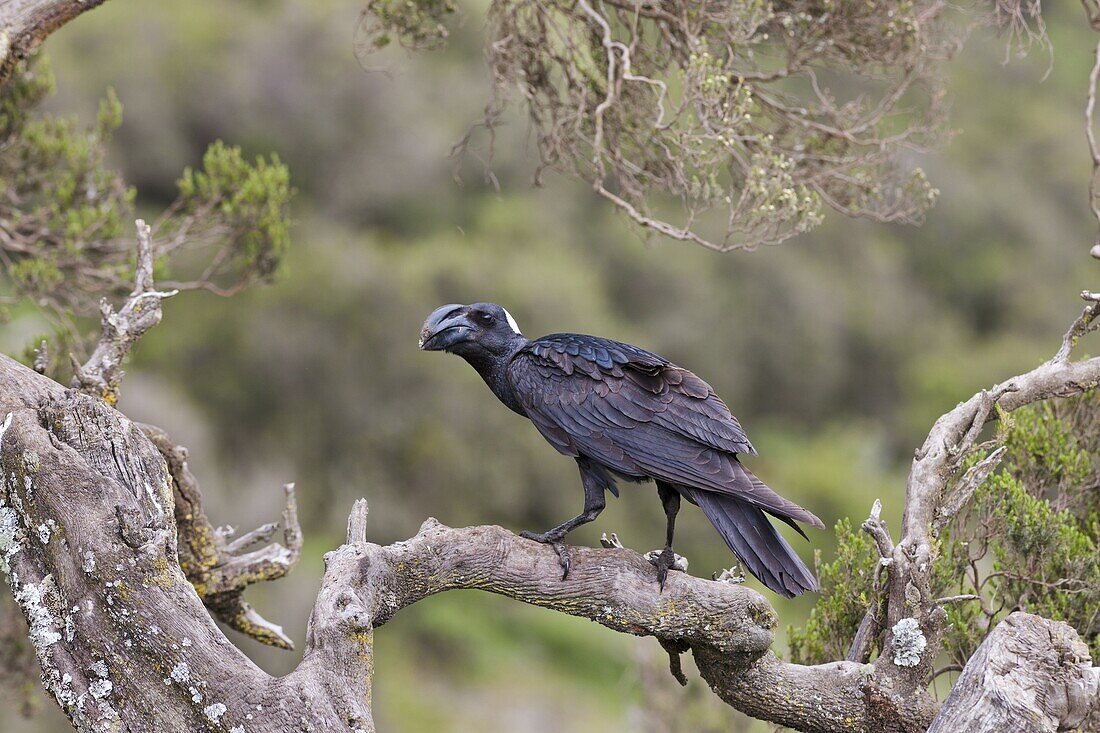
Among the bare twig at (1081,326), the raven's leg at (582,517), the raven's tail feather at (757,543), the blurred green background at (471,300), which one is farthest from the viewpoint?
the blurred green background at (471,300)

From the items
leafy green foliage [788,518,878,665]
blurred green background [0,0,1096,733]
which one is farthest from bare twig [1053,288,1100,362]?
blurred green background [0,0,1096,733]

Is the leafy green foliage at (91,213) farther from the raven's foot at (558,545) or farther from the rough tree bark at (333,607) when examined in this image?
the raven's foot at (558,545)

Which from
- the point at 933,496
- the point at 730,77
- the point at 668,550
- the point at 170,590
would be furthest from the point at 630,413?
the point at 730,77

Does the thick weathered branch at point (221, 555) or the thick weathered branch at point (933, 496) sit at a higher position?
the thick weathered branch at point (933, 496)

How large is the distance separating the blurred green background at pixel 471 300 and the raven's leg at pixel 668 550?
9.98m

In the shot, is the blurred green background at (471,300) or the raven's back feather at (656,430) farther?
the blurred green background at (471,300)

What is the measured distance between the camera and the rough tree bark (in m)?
3.42

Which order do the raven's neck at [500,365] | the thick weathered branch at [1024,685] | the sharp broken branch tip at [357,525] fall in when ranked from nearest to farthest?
the thick weathered branch at [1024,685] < the sharp broken branch tip at [357,525] < the raven's neck at [500,365]

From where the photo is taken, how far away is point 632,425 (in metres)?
4.20

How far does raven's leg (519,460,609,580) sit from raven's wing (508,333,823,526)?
4.7 inches

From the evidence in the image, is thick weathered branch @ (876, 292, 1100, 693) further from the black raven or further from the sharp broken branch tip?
the sharp broken branch tip

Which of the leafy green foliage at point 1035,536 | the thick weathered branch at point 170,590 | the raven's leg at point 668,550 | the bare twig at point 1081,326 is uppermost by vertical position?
the bare twig at point 1081,326

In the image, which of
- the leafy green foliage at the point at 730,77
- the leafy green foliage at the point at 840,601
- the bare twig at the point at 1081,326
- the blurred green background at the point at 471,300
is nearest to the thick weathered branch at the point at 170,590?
the leafy green foliage at the point at 840,601

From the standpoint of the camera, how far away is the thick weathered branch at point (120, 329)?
4582 millimetres
